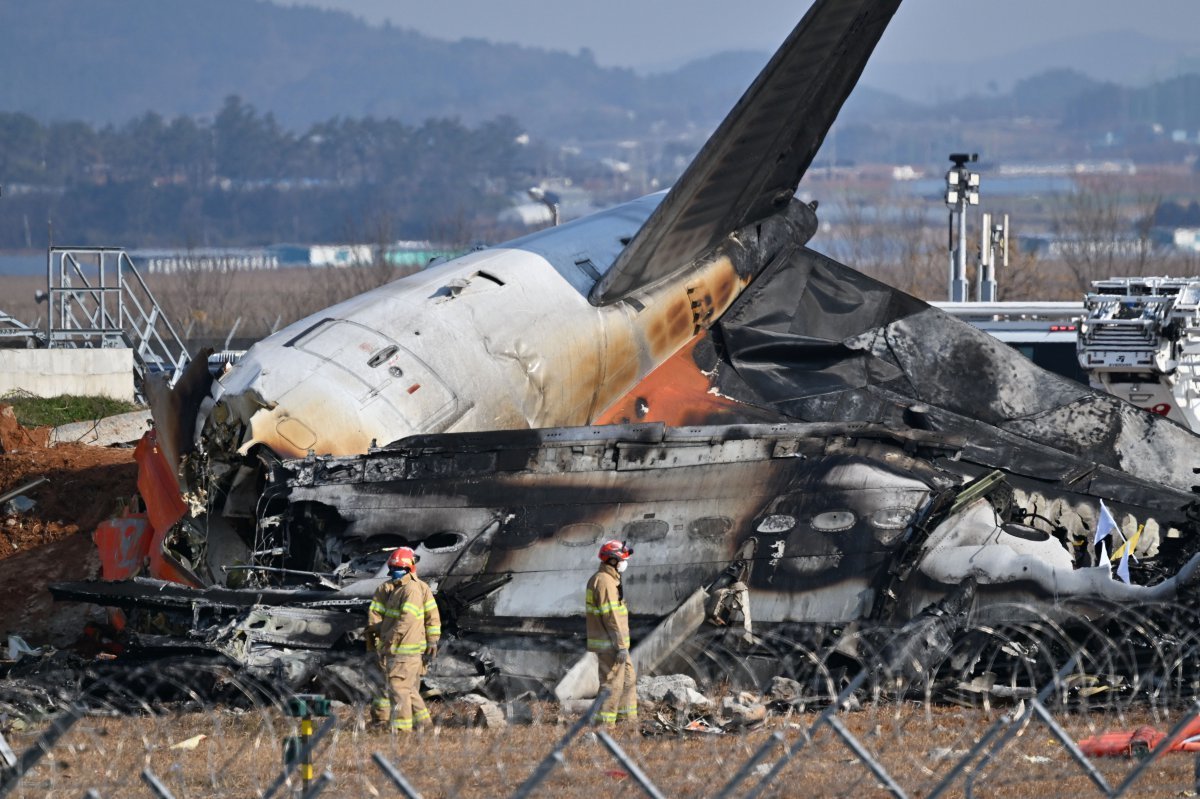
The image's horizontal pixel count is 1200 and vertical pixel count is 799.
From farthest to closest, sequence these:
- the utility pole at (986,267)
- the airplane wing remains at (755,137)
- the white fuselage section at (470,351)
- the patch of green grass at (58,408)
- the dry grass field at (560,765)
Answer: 1. the utility pole at (986,267)
2. the patch of green grass at (58,408)
3. the airplane wing remains at (755,137)
4. the white fuselage section at (470,351)
5. the dry grass field at (560,765)

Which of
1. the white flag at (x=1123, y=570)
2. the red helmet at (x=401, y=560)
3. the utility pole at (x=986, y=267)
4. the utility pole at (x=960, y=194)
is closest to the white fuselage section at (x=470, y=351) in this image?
→ the red helmet at (x=401, y=560)

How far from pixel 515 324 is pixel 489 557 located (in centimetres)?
432

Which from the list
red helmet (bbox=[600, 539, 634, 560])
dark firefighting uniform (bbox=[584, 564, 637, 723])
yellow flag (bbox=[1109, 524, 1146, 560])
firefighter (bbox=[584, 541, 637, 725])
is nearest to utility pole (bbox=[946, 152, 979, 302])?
yellow flag (bbox=[1109, 524, 1146, 560])

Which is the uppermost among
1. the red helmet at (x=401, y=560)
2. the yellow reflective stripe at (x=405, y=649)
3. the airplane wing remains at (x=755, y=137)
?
the airplane wing remains at (x=755, y=137)

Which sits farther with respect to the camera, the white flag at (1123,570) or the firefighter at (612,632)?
the white flag at (1123,570)

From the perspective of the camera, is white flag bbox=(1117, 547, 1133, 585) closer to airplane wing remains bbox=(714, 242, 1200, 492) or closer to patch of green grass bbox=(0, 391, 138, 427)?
airplane wing remains bbox=(714, 242, 1200, 492)

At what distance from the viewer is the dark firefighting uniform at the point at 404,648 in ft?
48.9

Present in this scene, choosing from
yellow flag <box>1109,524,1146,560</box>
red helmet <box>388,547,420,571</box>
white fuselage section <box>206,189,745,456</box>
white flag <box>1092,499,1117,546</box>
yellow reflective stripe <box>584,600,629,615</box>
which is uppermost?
white fuselage section <box>206,189,745,456</box>

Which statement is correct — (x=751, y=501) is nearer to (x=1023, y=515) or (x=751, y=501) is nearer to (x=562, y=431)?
(x=562, y=431)

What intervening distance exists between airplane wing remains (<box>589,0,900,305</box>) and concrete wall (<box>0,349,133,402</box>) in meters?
18.6

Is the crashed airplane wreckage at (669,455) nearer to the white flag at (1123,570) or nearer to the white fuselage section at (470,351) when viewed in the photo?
the white fuselage section at (470,351)

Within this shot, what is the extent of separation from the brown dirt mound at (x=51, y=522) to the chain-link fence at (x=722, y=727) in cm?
602

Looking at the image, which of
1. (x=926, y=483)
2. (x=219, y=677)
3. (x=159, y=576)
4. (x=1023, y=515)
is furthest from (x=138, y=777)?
(x=1023, y=515)

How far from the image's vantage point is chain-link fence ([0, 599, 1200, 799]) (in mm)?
12422
